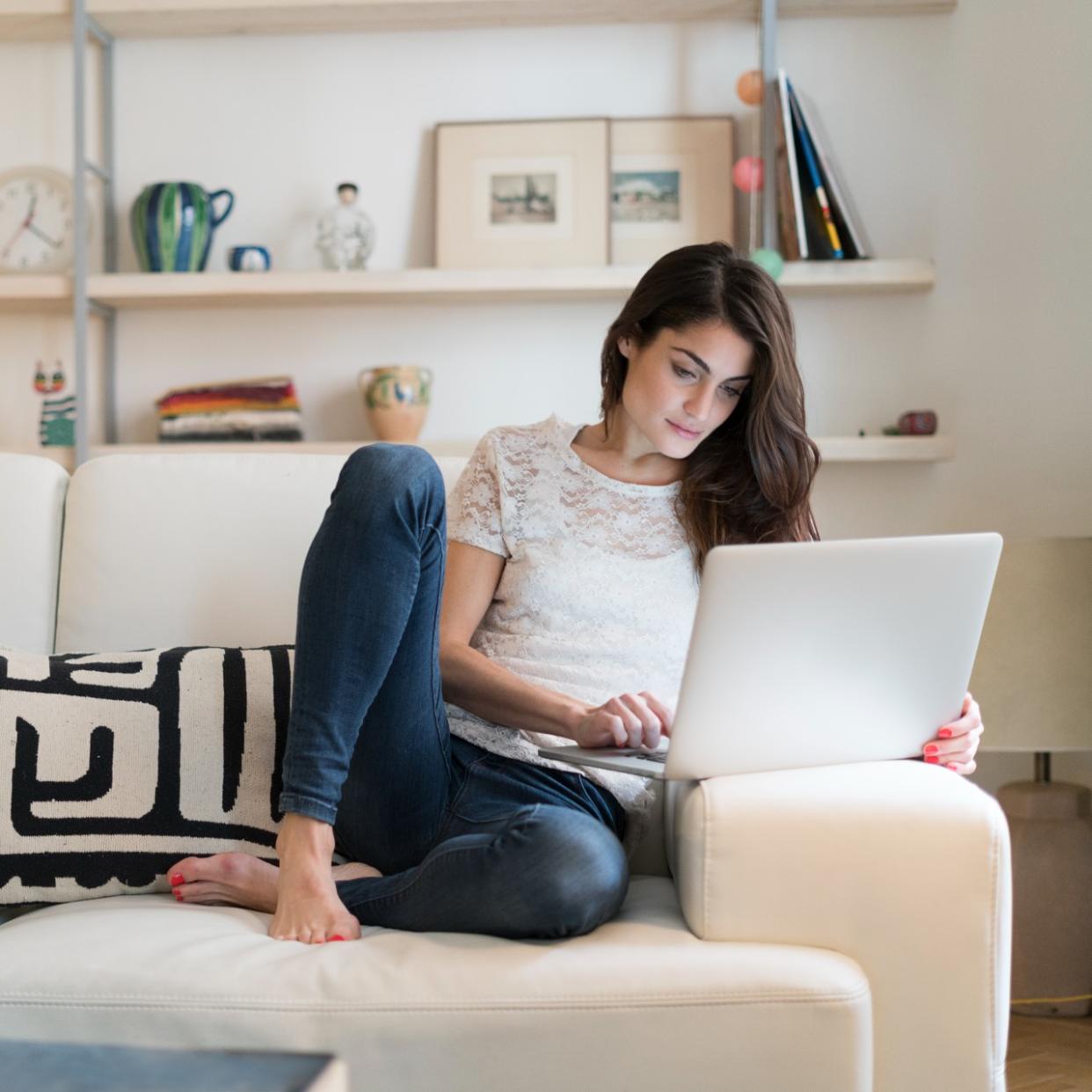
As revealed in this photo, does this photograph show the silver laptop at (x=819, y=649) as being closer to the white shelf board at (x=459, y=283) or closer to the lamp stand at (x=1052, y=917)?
the lamp stand at (x=1052, y=917)

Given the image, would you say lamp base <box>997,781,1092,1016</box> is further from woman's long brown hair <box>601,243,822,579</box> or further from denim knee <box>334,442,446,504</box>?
denim knee <box>334,442,446,504</box>

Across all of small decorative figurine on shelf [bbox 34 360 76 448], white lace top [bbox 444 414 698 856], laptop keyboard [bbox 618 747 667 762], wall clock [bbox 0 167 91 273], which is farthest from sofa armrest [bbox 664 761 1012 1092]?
wall clock [bbox 0 167 91 273]

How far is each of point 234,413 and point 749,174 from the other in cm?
119

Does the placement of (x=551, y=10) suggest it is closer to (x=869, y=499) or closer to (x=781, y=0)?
(x=781, y=0)

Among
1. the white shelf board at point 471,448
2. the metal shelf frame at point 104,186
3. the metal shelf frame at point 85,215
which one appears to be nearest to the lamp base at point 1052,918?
the white shelf board at point 471,448

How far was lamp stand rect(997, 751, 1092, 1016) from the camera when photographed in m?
2.05

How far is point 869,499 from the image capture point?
2.70 meters

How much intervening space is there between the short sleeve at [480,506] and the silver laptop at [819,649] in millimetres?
389

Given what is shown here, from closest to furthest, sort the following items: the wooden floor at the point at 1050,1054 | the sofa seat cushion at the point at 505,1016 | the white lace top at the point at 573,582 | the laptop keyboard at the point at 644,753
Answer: the sofa seat cushion at the point at 505,1016 < the laptop keyboard at the point at 644,753 < the white lace top at the point at 573,582 < the wooden floor at the point at 1050,1054

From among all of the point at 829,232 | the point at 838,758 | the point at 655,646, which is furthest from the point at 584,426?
the point at 829,232

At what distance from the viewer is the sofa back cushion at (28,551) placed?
5.49 ft

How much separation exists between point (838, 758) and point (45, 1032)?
2.44ft

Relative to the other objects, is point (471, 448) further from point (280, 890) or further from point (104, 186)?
point (280, 890)

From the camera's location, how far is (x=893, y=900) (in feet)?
3.59
